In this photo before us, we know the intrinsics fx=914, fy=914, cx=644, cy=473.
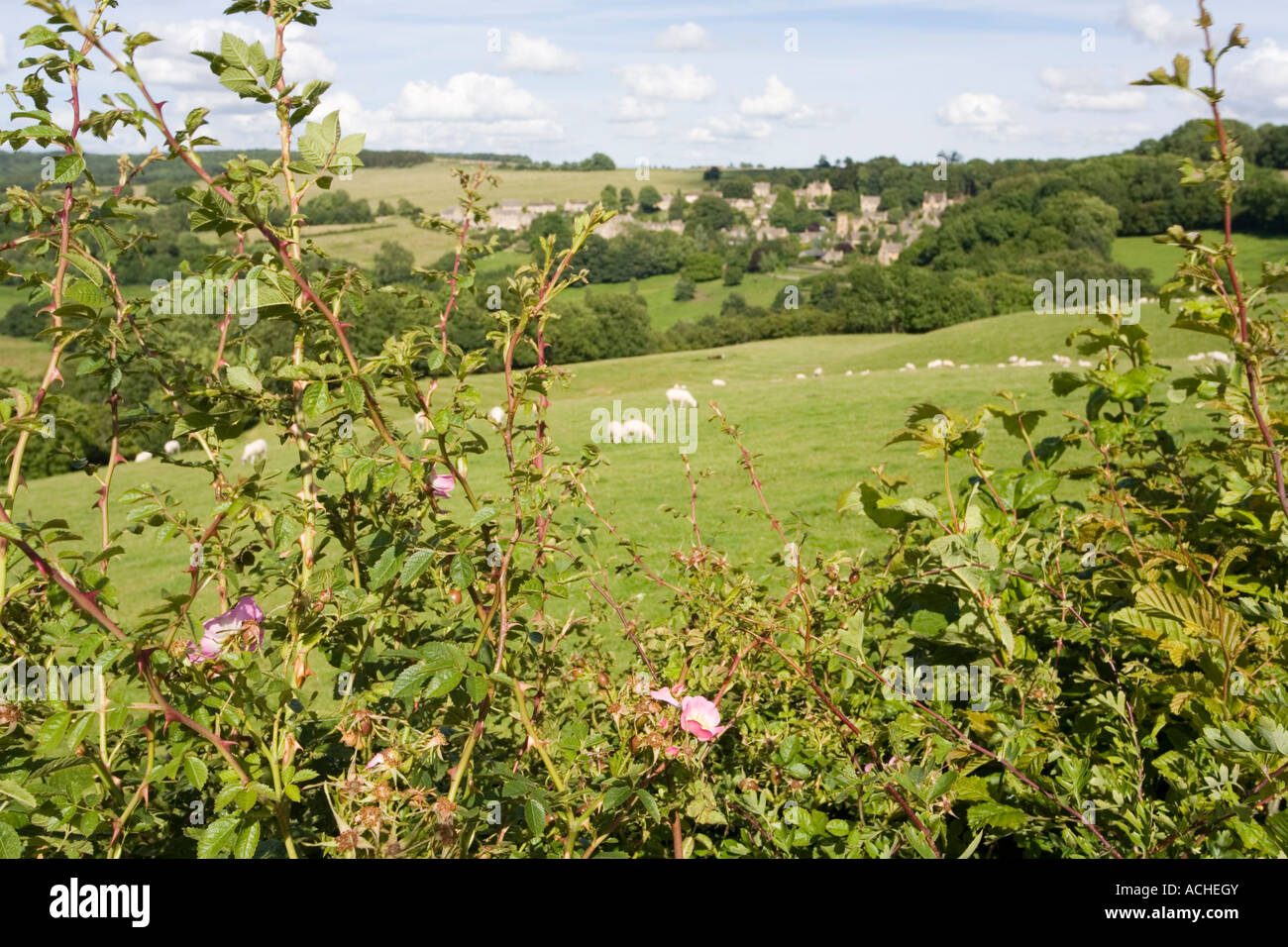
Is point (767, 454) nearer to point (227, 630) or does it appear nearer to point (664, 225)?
point (227, 630)

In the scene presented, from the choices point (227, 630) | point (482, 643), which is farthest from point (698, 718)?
point (227, 630)

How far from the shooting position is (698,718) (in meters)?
1.37

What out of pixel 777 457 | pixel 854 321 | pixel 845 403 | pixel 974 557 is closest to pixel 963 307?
pixel 854 321

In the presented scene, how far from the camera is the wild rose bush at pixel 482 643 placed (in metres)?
1.29

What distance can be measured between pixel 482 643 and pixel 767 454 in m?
11.5

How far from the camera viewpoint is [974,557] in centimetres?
179

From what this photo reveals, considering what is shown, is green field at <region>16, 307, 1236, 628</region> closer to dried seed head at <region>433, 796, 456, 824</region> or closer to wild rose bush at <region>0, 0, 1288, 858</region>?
wild rose bush at <region>0, 0, 1288, 858</region>

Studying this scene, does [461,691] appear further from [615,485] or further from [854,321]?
[854,321]

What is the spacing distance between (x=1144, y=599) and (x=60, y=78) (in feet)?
6.73

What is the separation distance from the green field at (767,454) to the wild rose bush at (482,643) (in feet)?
0.81

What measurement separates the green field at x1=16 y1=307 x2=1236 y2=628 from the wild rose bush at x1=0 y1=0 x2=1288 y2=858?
0.25 m

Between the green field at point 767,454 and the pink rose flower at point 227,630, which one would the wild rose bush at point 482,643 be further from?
the green field at point 767,454

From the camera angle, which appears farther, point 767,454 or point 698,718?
point 767,454

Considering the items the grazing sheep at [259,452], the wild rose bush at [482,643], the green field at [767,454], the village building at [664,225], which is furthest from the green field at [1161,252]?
the wild rose bush at [482,643]
